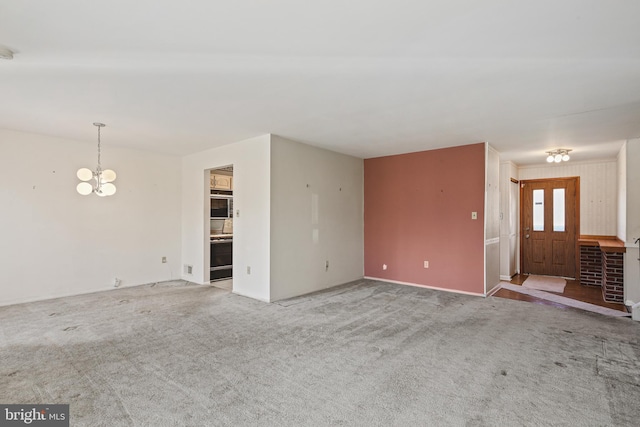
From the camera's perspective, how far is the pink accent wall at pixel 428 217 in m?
5.47

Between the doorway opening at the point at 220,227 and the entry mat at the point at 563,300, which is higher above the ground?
the doorway opening at the point at 220,227

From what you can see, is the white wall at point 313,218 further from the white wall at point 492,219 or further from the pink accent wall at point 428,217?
the white wall at point 492,219

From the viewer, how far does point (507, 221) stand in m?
6.78

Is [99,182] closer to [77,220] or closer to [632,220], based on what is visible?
[77,220]

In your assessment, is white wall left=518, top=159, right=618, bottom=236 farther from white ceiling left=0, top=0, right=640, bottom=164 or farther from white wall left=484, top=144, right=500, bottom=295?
white ceiling left=0, top=0, right=640, bottom=164

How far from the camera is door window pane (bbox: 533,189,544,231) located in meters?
7.38

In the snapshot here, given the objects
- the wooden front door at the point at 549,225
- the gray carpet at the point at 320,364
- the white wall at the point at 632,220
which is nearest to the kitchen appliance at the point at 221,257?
the gray carpet at the point at 320,364

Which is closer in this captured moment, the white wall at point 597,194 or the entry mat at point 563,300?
the entry mat at point 563,300

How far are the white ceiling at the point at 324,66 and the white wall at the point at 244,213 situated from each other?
2.27ft

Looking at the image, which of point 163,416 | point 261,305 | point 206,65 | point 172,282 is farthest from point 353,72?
point 172,282

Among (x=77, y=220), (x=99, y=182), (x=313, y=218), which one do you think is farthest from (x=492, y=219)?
(x=77, y=220)

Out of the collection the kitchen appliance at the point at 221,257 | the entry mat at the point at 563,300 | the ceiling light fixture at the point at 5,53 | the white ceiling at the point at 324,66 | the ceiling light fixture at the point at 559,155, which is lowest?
the entry mat at the point at 563,300

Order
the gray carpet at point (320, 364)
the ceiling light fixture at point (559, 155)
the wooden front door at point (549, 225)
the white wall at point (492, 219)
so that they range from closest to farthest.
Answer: the gray carpet at point (320, 364) < the white wall at point (492, 219) < the ceiling light fixture at point (559, 155) < the wooden front door at point (549, 225)

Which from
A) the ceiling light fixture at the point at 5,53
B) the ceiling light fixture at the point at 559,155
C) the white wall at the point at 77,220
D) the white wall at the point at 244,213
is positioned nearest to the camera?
the ceiling light fixture at the point at 5,53
